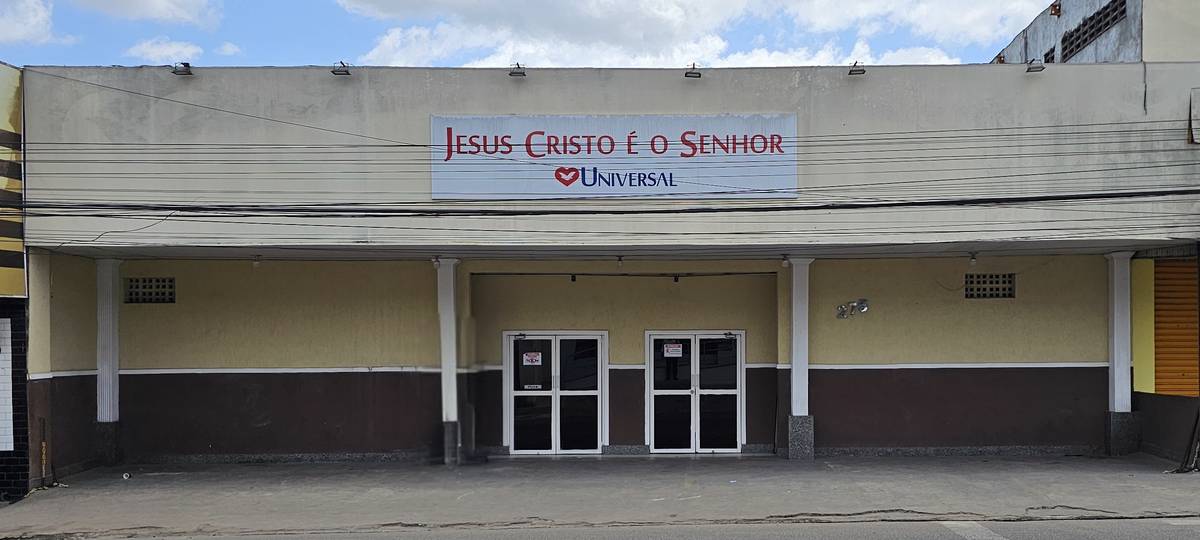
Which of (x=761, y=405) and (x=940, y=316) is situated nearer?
(x=940, y=316)

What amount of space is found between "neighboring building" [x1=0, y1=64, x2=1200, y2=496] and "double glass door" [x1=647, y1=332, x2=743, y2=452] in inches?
1.8

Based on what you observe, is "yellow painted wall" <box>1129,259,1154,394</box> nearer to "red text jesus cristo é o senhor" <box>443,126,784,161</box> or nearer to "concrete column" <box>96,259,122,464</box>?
"red text jesus cristo é o senhor" <box>443,126,784,161</box>

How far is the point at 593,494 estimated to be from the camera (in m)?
11.7

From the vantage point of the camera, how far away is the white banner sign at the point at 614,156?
1214cm

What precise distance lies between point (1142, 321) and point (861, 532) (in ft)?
22.8

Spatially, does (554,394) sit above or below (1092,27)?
below

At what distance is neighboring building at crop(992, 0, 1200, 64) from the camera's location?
1638cm

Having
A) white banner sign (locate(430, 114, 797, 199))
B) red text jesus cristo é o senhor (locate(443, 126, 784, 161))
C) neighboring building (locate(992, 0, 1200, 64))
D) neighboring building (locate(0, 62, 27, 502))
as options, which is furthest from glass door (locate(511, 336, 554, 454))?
neighboring building (locate(992, 0, 1200, 64))

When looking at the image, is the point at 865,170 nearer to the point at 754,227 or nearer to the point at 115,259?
the point at 754,227

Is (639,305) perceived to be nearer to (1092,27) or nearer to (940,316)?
(940,316)

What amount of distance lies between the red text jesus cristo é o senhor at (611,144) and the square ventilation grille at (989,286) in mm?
4120

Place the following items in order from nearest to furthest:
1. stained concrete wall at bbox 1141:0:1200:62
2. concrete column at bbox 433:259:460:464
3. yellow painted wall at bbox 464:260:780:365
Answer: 1. concrete column at bbox 433:259:460:464
2. yellow painted wall at bbox 464:260:780:365
3. stained concrete wall at bbox 1141:0:1200:62

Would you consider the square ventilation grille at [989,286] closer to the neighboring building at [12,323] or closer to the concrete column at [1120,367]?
the concrete column at [1120,367]

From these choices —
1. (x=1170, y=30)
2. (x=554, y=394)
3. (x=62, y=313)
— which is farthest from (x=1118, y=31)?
(x=62, y=313)
